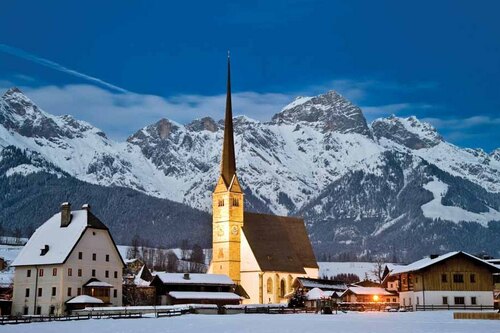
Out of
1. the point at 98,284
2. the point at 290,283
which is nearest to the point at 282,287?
the point at 290,283

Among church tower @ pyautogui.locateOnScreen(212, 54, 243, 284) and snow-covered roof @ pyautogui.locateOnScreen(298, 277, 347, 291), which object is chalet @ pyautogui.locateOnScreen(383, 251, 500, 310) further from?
church tower @ pyautogui.locateOnScreen(212, 54, 243, 284)

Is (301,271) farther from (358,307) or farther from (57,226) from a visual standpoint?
(57,226)

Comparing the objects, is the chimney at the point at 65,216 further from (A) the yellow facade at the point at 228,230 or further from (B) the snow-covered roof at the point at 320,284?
(B) the snow-covered roof at the point at 320,284

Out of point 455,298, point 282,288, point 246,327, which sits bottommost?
point 246,327

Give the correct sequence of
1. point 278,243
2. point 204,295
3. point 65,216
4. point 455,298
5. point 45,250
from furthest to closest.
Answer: point 278,243 < point 204,295 < point 455,298 < point 65,216 < point 45,250

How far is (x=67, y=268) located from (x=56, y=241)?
5.43 meters

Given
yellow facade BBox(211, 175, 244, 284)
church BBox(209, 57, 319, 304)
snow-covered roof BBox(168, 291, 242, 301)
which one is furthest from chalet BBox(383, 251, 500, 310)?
yellow facade BBox(211, 175, 244, 284)

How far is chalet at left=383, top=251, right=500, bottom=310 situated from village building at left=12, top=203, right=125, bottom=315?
39825 mm

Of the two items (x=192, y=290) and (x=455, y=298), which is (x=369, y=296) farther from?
(x=192, y=290)

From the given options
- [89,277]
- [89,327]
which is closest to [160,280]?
[89,277]

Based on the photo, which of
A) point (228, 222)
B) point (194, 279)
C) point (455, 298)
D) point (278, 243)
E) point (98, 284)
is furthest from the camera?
point (278, 243)

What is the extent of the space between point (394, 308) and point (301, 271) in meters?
34.2

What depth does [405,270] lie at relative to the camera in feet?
384

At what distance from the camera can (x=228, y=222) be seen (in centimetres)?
13812
